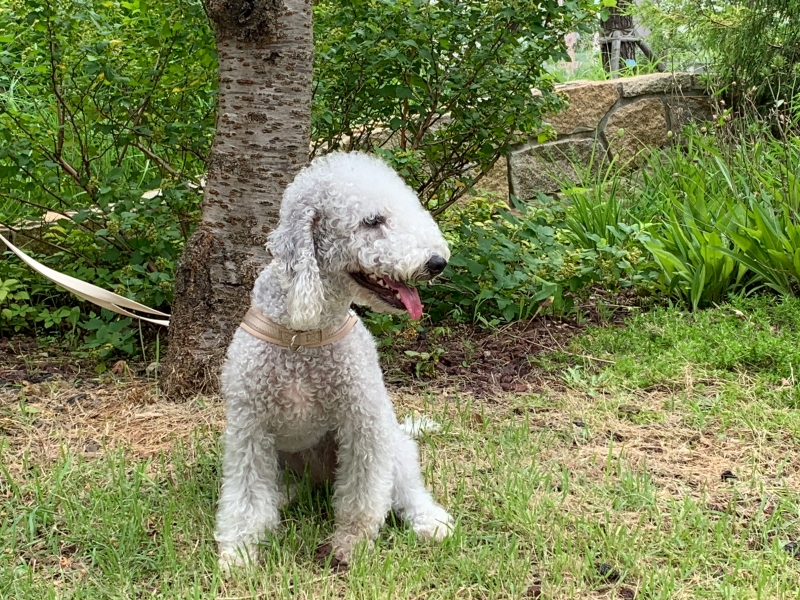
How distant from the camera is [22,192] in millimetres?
3996

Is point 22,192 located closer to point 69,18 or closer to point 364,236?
point 69,18

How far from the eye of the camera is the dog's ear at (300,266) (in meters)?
1.97

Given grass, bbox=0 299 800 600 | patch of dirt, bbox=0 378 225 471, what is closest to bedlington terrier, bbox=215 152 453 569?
grass, bbox=0 299 800 600

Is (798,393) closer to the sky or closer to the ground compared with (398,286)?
closer to the ground

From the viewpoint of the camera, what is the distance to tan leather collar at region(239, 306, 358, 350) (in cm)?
213

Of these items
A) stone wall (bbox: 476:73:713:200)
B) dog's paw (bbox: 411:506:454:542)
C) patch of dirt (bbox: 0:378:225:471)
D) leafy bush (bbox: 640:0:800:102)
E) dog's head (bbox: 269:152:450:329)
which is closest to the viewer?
dog's head (bbox: 269:152:450:329)

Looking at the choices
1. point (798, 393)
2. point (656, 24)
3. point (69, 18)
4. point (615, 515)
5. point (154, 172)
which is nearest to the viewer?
point (615, 515)

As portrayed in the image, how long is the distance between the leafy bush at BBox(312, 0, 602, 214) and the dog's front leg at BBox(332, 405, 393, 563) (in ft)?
5.86

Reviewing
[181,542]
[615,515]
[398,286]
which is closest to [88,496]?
[181,542]

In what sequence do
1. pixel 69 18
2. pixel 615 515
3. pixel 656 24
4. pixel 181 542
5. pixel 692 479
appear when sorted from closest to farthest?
1. pixel 181 542
2. pixel 615 515
3. pixel 692 479
4. pixel 69 18
5. pixel 656 24

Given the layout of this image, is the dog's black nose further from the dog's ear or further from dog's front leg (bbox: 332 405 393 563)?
dog's front leg (bbox: 332 405 393 563)


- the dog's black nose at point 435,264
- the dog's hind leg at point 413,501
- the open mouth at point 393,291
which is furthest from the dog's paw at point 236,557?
the dog's black nose at point 435,264

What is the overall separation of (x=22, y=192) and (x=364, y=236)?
2.83 meters

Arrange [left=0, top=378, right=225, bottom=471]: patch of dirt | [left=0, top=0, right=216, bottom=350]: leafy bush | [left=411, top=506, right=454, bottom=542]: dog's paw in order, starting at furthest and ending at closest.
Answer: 1. [left=0, top=0, right=216, bottom=350]: leafy bush
2. [left=0, top=378, right=225, bottom=471]: patch of dirt
3. [left=411, top=506, right=454, bottom=542]: dog's paw
